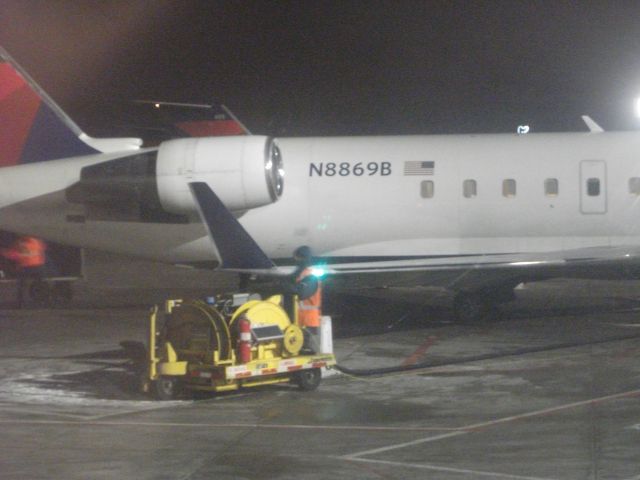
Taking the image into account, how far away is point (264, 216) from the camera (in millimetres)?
20016

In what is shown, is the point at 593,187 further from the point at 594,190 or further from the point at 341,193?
the point at 341,193

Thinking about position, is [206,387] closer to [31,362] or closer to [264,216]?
[31,362]

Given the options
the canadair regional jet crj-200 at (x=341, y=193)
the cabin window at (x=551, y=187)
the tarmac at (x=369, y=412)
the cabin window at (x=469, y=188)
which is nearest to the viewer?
the tarmac at (x=369, y=412)

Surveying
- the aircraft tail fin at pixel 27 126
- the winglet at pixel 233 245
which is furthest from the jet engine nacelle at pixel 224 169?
the winglet at pixel 233 245

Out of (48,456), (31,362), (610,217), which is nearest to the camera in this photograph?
(48,456)

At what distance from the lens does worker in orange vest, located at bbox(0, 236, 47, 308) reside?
78.1 ft

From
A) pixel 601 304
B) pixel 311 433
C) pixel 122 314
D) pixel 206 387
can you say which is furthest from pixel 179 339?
pixel 601 304

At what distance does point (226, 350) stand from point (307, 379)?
1.14 meters

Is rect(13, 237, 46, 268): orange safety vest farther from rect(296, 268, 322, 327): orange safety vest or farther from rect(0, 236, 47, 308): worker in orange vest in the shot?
rect(296, 268, 322, 327): orange safety vest

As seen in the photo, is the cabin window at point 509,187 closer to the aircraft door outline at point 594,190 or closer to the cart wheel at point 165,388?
the aircraft door outline at point 594,190

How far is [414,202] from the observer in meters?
19.6

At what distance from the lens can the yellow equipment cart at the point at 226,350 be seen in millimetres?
11844

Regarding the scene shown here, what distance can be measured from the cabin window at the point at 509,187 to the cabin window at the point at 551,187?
0.58m

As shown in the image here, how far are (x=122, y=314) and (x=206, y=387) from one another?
32.8 feet
